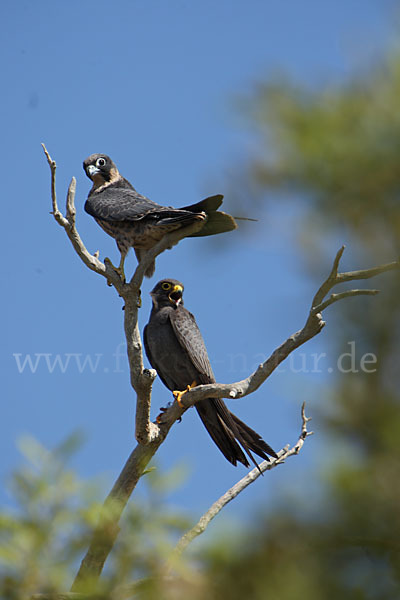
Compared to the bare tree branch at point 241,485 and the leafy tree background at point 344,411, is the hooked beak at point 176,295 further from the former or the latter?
the leafy tree background at point 344,411

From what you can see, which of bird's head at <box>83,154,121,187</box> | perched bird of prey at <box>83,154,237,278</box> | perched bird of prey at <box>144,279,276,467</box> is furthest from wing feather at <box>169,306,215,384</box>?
bird's head at <box>83,154,121,187</box>

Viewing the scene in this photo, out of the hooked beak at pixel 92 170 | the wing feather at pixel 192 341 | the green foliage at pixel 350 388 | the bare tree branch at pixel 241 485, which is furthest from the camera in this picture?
the hooked beak at pixel 92 170

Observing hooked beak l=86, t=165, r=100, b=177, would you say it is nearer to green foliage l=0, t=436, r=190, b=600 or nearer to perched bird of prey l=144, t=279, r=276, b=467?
perched bird of prey l=144, t=279, r=276, b=467

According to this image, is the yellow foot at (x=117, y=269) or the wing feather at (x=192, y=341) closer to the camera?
the yellow foot at (x=117, y=269)

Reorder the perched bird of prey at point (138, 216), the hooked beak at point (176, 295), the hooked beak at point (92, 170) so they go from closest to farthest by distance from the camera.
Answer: the perched bird of prey at point (138, 216) < the hooked beak at point (176, 295) < the hooked beak at point (92, 170)

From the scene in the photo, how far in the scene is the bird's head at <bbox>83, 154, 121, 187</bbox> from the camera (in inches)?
262

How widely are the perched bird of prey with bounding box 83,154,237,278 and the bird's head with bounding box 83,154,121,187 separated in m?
0.01

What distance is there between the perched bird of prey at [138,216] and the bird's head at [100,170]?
0.04 ft

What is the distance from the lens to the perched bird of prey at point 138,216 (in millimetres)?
4797

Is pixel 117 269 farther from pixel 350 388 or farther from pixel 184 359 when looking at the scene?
pixel 350 388

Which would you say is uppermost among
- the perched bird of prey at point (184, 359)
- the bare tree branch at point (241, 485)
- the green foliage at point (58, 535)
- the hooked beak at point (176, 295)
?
the hooked beak at point (176, 295)

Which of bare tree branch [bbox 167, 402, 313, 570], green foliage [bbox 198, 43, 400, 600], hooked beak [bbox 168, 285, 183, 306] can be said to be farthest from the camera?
hooked beak [bbox 168, 285, 183, 306]

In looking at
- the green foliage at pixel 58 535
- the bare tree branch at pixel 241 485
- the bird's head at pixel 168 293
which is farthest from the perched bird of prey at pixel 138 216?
the green foliage at pixel 58 535

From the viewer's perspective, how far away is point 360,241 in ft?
4.30
